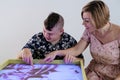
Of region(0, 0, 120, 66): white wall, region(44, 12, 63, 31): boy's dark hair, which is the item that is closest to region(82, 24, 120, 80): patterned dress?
region(44, 12, 63, 31): boy's dark hair

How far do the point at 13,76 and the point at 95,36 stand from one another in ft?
2.36

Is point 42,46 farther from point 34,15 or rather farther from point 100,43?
point 34,15

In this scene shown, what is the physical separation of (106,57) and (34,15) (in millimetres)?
1162

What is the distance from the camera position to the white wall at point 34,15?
2473 mm

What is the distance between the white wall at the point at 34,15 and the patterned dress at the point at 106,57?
836 millimetres

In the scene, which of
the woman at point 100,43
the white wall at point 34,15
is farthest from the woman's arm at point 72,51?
the white wall at point 34,15

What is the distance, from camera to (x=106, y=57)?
1586mm

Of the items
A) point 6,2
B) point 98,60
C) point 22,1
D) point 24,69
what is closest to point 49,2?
point 22,1

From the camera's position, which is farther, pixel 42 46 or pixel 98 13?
pixel 42 46

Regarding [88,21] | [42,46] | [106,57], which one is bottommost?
[106,57]

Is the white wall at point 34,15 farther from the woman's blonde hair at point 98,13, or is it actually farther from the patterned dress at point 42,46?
the woman's blonde hair at point 98,13

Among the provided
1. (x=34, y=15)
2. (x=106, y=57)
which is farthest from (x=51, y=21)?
(x=34, y=15)

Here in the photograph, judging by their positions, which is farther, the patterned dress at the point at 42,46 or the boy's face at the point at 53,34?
the patterned dress at the point at 42,46

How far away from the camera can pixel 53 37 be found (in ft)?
5.28
